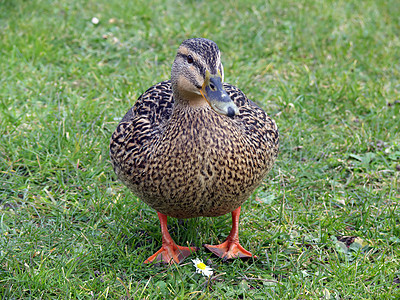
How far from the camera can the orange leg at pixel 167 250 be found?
3.12 metres

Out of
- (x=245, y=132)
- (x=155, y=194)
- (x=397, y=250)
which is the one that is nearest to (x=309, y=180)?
(x=397, y=250)

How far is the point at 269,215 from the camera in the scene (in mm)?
3502

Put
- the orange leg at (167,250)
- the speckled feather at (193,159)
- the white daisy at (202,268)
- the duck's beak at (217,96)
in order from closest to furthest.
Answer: the duck's beak at (217,96)
the speckled feather at (193,159)
the white daisy at (202,268)
the orange leg at (167,250)

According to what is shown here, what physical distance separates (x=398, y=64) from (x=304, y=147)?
174 cm

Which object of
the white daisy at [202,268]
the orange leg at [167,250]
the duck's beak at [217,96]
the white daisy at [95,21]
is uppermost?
the duck's beak at [217,96]

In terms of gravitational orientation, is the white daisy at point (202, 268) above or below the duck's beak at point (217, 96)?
below

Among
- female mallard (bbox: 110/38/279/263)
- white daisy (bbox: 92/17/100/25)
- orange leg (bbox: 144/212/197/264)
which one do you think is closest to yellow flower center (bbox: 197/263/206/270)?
orange leg (bbox: 144/212/197/264)

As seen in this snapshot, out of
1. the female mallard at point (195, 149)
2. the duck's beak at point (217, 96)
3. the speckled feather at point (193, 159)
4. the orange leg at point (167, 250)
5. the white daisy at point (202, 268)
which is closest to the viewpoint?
the duck's beak at point (217, 96)

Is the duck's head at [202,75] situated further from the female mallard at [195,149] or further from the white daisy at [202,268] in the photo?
the white daisy at [202,268]

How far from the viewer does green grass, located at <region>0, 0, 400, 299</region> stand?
9.79 ft

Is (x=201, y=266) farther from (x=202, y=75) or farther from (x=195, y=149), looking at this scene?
(x=202, y=75)

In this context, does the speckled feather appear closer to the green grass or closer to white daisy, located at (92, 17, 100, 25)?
the green grass

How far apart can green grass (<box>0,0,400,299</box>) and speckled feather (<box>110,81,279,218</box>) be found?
500 mm

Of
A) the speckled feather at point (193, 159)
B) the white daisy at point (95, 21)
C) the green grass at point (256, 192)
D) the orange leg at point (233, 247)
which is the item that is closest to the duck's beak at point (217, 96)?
the speckled feather at point (193, 159)
